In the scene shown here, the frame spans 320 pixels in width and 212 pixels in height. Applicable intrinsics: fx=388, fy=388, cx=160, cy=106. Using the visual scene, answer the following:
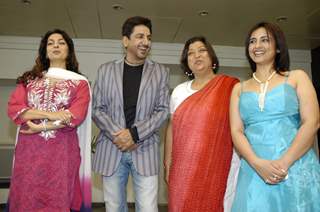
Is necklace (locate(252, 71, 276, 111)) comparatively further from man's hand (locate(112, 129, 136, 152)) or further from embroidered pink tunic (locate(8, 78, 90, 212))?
embroidered pink tunic (locate(8, 78, 90, 212))

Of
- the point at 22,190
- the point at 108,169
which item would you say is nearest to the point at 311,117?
the point at 108,169

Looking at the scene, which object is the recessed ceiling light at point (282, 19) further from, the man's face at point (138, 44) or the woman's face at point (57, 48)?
the woman's face at point (57, 48)

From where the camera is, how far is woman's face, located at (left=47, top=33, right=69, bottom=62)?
2256 mm

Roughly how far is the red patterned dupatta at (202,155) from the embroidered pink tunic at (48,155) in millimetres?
552

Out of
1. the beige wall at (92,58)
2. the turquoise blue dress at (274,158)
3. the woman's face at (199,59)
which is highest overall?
the beige wall at (92,58)

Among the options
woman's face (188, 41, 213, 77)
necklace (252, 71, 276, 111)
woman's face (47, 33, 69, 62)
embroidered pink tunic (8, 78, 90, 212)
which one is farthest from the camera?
woman's face (188, 41, 213, 77)

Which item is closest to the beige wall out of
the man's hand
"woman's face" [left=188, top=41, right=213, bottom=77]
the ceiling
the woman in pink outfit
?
the ceiling

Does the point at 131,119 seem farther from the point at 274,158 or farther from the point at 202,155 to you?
the point at 274,158

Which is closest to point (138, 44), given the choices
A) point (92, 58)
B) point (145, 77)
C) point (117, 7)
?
point (145, 77)

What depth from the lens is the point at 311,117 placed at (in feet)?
5.86

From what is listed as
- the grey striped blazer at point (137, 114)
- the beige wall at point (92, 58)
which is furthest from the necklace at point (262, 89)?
the beige wall at point (92, 58)

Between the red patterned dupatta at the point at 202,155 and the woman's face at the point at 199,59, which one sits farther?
the woman's face at the point at 199,59

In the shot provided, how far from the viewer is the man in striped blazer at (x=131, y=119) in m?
2.22

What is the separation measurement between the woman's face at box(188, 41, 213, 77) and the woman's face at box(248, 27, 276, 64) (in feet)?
1.49
